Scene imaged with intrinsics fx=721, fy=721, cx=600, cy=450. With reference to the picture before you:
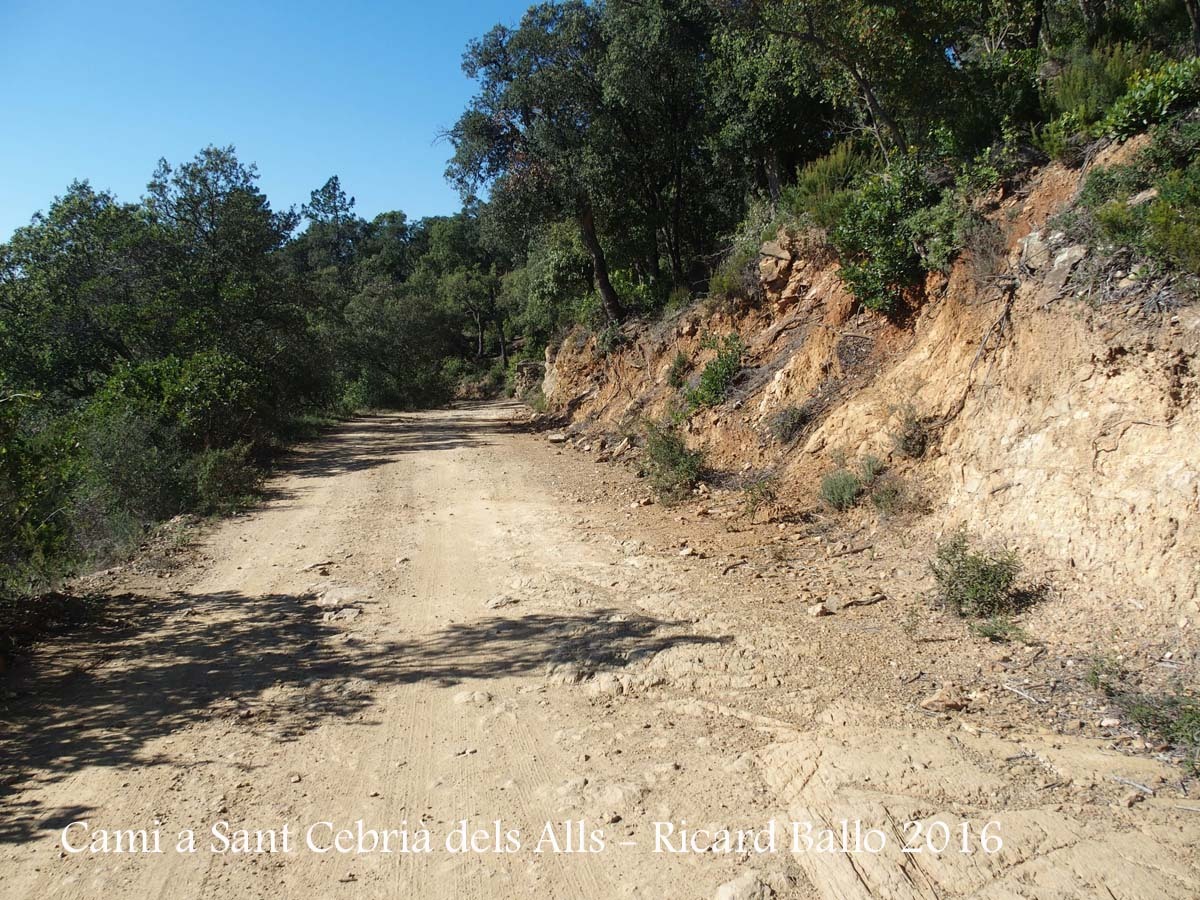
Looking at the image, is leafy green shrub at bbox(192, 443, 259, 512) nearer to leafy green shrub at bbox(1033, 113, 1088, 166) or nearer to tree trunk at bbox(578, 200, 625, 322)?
tree trunk at bbox(578, 200, 625, 322)

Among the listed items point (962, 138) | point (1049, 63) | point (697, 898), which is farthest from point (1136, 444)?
point (1049, 63)

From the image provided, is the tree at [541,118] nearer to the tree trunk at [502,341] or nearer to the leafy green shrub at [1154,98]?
the leafy green shrub at [1154,98]

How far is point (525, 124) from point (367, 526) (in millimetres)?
12499

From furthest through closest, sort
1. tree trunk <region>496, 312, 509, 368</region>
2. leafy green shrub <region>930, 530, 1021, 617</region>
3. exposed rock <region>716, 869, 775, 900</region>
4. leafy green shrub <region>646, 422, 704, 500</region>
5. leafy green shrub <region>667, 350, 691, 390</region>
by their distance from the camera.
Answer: tree trunk <region>496, 312, 509, 368</region> → leafy green shrub <region>667, 350, 691, 390</region> → leafy green shrub <region>646, 422, 704, 500</region> → leafy green shrub <region>930, 530, 1021, 617</region> → exposed rock <region>716, 869, 775, 900</region>

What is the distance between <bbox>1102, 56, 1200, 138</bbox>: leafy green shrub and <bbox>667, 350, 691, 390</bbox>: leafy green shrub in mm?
7907

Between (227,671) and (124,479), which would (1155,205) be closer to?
(227,671)

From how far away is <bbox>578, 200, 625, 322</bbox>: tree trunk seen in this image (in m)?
18.9

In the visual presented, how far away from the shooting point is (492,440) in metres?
18.1

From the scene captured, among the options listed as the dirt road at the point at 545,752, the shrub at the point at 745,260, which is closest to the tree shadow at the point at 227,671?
the dirt road at the point at 545,752

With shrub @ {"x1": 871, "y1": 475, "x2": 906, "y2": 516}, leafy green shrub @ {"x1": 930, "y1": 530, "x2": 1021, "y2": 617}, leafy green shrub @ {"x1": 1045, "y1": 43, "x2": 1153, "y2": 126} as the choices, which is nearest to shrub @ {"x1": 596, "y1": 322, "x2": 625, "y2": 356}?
leafy green shrub @ {"x1": 1045, "y1": 43, "x2": 1153, "y2": 126}

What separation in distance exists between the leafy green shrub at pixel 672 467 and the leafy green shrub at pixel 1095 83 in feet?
Answer: 18.8

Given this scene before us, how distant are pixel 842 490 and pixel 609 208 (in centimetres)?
1392

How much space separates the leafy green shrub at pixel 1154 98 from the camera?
21.5 feet

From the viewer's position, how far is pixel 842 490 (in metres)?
7.51
